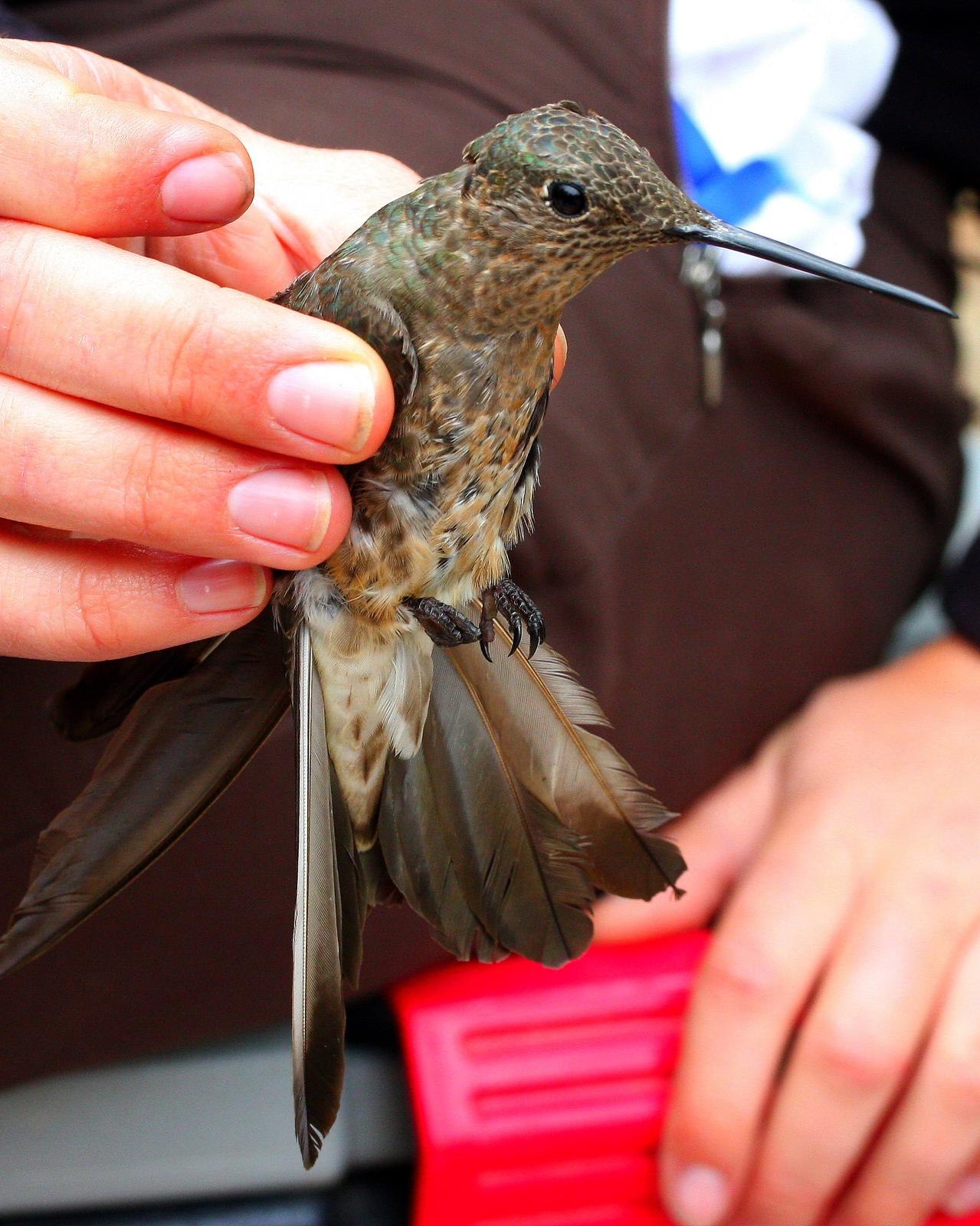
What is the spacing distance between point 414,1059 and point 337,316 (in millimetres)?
1016

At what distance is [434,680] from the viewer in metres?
1.08

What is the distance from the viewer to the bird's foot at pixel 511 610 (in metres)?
1.00

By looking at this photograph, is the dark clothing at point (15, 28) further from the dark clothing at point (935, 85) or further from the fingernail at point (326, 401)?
the dark clothing at point (935, 85)

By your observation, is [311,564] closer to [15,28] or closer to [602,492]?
[602,492]

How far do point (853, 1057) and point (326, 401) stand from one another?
41.6 inches

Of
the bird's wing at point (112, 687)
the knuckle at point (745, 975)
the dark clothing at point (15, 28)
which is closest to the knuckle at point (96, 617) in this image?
the bird's wing at point (112, 687)

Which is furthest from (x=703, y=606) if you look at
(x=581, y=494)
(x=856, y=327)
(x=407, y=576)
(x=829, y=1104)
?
(x=407, y=576)

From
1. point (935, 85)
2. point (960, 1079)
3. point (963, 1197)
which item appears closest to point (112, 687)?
point (960, 1079)

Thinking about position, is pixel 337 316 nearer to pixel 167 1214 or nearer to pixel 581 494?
pixel 581 494

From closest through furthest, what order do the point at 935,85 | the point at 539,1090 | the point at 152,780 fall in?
the point at 152,780 < the point at 539,1090 < the point at 935,85

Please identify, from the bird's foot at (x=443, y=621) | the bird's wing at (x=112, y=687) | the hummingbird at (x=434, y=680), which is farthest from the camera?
the bird's wing at (x=112, y=687)

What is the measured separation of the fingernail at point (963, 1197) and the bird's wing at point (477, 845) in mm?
837

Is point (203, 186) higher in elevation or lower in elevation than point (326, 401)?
higher

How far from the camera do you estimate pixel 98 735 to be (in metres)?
1.06
